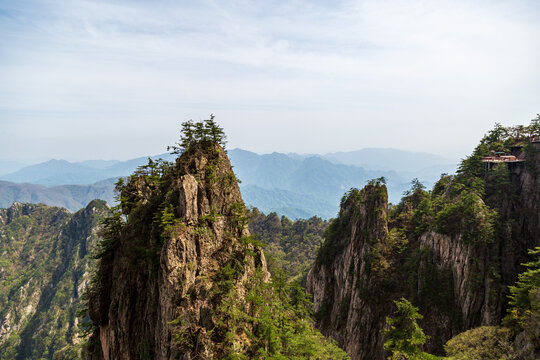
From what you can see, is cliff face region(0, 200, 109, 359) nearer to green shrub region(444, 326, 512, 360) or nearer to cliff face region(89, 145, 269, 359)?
cliff face region(89, 145, 269, 359)

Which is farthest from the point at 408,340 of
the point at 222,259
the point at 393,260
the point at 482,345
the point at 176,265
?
the point at 176,265

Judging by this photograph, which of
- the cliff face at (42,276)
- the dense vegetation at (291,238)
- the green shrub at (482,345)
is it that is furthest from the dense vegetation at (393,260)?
the dense vegetation at (291,238)

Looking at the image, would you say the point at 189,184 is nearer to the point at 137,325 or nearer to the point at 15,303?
the point at 137,325

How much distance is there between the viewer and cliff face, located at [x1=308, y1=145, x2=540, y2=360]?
36000 mm

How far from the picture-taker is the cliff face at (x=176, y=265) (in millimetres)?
18500

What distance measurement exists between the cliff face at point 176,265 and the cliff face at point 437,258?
2751 centimetres

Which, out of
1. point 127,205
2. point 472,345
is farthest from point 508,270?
point 127,205

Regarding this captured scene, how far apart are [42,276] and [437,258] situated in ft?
637

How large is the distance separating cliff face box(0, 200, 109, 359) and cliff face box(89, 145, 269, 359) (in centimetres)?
10258

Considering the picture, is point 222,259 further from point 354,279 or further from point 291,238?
→ point 291,238

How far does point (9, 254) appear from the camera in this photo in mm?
172500

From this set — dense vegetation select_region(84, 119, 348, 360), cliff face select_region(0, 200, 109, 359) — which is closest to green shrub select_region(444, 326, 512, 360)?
dense vegetation select_region(84, 119, 348, 360)

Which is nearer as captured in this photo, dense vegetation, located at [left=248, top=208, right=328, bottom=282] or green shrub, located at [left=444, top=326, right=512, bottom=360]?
green shrub, located at [left=444, top=326, right=512, bottom=360]

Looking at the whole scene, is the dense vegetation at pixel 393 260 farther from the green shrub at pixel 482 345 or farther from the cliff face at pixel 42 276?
the cliff face at pixel 42 276
